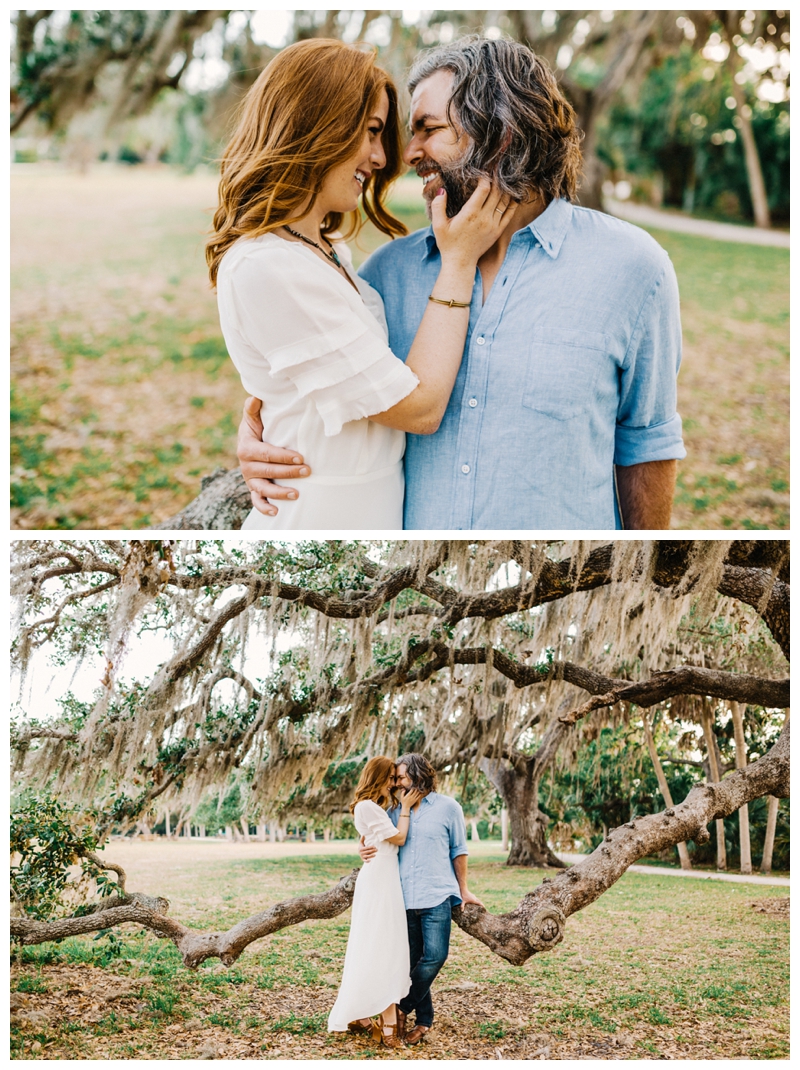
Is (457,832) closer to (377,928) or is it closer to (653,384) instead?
(377,928)

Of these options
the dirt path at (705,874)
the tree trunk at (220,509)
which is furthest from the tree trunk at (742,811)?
the tree trunk at (220,509)

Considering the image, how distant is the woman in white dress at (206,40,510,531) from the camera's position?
166 cm

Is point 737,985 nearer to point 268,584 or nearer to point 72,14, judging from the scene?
point 268,584

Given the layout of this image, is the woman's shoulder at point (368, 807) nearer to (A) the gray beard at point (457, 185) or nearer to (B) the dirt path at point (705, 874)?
(B) the dirt path at point (705, 874)

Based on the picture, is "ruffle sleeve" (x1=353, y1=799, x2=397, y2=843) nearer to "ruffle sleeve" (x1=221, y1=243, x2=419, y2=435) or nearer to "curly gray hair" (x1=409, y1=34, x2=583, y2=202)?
"ruffle sleeve" (x1=221, y1=243, x2=419, y2=435)

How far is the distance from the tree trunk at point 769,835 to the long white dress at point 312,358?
1.75 m

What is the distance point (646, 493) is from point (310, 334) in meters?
0.99

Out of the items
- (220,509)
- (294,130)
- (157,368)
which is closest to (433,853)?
(220,509)

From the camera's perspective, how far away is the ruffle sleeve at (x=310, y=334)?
1.64m

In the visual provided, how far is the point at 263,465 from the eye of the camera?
6.21 ft

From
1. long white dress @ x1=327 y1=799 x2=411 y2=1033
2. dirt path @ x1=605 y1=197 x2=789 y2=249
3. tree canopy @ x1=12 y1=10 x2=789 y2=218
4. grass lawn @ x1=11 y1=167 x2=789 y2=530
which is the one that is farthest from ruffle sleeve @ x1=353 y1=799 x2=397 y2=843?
dirt path @ x1=605 y1=197 x2=789 y2=249

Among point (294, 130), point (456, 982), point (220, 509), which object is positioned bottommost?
point (456, 982)

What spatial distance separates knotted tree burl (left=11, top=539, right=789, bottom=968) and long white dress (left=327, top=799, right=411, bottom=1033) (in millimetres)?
89

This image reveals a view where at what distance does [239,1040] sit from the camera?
2.49 meters
